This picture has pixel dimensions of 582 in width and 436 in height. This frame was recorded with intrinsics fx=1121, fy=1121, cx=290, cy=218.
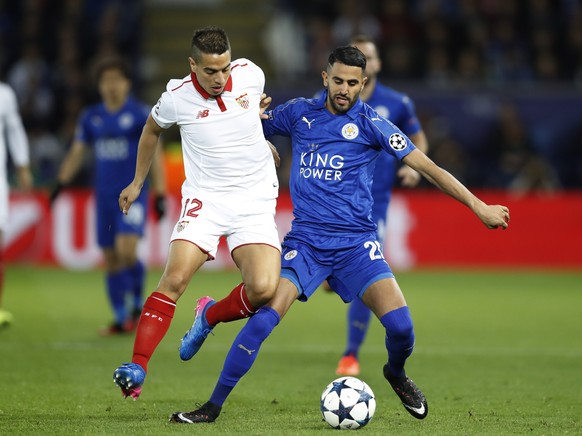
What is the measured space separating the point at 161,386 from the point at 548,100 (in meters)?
11.9

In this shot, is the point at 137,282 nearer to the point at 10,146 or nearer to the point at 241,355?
the point at 10,146

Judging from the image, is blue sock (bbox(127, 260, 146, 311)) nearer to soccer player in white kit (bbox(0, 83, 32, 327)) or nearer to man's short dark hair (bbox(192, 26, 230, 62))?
soccer player in white kit (bbox(0, 83, 32, 327))

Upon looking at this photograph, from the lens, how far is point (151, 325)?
20.5 feet

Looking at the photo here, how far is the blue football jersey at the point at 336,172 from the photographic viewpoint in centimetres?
653

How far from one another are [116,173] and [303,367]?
9.66 ft

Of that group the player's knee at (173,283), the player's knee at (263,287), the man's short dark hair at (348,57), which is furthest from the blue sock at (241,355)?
the man's short dark hair at (348,57)

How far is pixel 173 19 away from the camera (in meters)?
21.8

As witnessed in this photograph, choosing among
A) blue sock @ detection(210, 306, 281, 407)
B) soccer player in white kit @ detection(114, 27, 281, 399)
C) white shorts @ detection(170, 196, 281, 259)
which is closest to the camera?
blue sock @ detection(210, 306, 281, 407)

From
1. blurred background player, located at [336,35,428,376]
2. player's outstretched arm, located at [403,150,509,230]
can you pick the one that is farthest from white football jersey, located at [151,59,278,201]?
blurred background player, located at [336,35,428,376]

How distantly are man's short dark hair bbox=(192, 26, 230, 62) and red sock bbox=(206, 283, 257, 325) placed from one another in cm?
136

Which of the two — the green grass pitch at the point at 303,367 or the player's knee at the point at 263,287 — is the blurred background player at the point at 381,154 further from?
the player's knee at the point at 263,287

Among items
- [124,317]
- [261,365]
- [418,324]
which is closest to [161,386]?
[261,365]

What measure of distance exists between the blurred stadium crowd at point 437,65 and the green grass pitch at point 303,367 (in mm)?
3390

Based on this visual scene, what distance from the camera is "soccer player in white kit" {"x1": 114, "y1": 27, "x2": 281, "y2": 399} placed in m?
6.36
